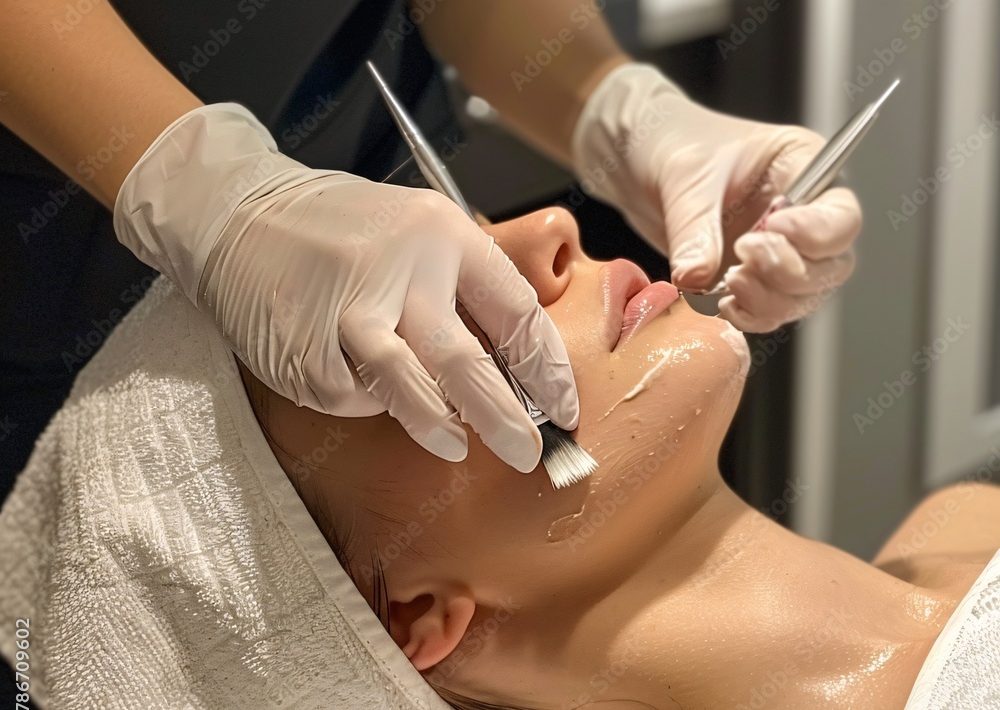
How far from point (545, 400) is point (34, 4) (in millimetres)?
549

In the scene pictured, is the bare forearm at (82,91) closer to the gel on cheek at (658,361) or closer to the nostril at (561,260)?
the nostril at (561,260)

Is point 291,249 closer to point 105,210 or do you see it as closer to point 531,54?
point 105,210

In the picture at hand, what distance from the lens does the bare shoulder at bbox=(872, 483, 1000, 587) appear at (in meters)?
0.98

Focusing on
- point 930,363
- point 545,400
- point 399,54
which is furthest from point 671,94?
point 930,363

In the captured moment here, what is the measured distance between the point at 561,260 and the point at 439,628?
0.36 metres

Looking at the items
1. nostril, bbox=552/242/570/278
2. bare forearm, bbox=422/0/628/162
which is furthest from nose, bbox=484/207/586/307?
bare forearm, bbox=422/0/628/162

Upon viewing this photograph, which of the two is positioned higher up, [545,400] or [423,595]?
[545,400]

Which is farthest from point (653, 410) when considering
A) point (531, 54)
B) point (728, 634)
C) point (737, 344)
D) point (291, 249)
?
point (531, 54)

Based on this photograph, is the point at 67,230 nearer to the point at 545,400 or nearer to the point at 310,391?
the point at 310,391

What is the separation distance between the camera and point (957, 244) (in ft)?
5.57

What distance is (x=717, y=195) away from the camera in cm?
106

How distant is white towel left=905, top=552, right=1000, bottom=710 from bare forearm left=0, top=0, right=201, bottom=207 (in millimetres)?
818

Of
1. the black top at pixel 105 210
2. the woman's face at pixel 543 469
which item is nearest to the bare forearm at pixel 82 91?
the black top at pixel 105 210

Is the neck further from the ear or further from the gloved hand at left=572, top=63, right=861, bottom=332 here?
the gloved hand at left=572, top=63, right=861, bottom=332
